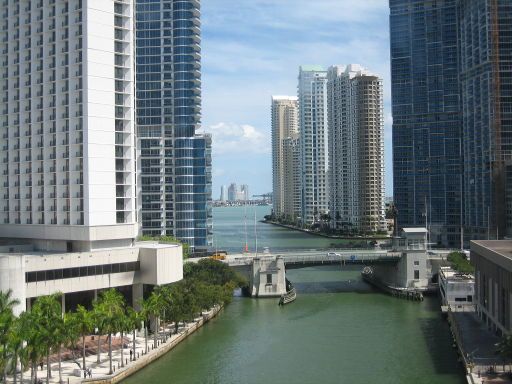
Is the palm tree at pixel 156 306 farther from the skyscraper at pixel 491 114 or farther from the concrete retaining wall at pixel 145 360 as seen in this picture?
the skyscraper at pixel 491 114

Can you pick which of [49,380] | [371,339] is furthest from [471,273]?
[49,380]

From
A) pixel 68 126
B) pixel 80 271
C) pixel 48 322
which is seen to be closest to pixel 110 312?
pixel 48 322

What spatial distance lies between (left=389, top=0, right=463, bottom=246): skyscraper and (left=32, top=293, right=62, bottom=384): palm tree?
108 meters

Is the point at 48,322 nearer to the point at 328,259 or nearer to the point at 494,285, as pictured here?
the point at 494,285

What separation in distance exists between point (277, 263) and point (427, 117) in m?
76.9

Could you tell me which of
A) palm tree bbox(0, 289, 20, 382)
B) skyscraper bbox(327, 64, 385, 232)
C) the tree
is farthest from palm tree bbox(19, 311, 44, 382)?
skyscraper bbox(327, 64, 385, 232)

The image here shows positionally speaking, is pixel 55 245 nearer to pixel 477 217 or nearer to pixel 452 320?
pixel 452 320

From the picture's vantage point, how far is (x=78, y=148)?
61.4m

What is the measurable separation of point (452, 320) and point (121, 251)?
30186 mm

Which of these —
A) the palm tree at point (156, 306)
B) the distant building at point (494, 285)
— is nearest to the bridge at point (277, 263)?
the distant building at point (494, 285)

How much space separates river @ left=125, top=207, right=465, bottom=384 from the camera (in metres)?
48.8

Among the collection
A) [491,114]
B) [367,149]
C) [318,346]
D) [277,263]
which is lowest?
[318,346]

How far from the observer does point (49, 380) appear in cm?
4381

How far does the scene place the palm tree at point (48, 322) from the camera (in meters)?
40.8
